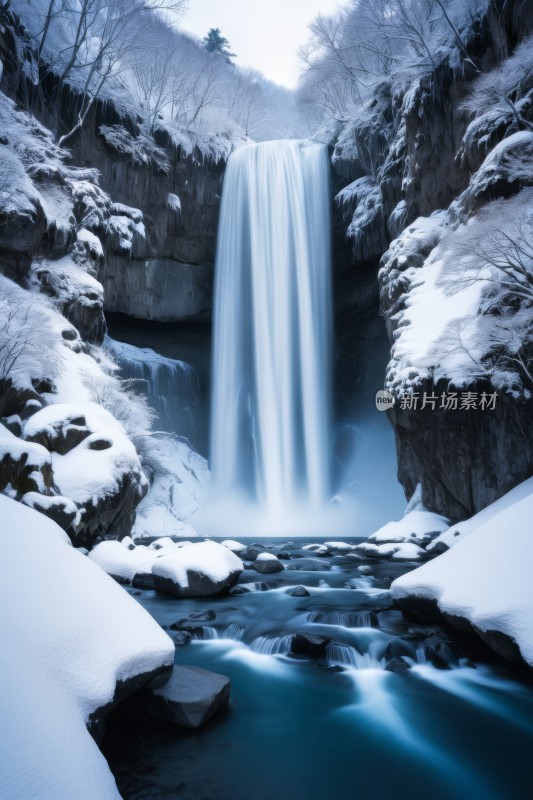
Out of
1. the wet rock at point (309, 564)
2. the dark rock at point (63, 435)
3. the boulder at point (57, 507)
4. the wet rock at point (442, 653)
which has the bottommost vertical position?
the wet rock at point (309, 564)

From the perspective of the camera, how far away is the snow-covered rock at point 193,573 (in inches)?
329

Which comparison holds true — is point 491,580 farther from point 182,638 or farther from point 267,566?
point 267,566

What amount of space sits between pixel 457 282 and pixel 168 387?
20183mm

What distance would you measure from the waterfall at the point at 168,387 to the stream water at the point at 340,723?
21592mm

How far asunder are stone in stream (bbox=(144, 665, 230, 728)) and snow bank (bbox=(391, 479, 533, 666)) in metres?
2.77

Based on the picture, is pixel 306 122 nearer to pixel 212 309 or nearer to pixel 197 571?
pixel 212 309

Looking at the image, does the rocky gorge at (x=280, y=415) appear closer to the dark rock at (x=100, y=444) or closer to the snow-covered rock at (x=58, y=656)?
the snow-covered rock at (x=58, y=656)

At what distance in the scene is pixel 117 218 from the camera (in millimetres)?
24062

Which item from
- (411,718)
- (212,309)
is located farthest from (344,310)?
(411,718)

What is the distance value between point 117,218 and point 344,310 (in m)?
14.3

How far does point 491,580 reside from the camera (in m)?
4.87

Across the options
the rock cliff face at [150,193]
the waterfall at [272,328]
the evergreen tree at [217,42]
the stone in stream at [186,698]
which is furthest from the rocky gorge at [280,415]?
the evergreen tree at [217,42]

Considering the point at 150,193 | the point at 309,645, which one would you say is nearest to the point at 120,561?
the point at 309,645

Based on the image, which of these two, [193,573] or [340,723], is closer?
[340,723]
